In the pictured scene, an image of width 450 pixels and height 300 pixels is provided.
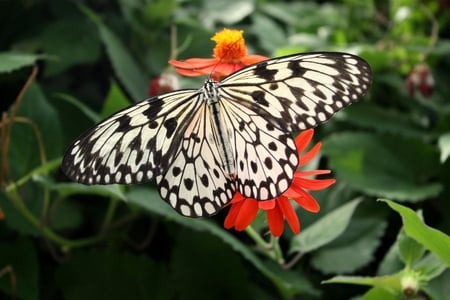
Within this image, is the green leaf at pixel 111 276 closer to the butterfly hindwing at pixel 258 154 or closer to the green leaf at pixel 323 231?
the green leaf at pixel 323 231

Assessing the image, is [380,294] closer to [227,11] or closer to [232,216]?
[232,216]

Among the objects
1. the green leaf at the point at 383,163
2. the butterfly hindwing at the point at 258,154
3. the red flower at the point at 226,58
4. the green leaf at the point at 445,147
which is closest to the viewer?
the butterfly hindwing at the point at 258,154

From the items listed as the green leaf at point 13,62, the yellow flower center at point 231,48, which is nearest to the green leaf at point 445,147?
the yellow flower center at point 231,48

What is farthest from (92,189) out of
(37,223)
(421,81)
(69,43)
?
(421,81)

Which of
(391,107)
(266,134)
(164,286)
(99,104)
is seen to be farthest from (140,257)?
(391,107)

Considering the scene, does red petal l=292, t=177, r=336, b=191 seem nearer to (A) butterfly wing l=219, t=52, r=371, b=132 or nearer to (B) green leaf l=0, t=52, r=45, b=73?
(A) butterfly wing l=219, t=52, r=371, b=132

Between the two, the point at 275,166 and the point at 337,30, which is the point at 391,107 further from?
the point at 275,166

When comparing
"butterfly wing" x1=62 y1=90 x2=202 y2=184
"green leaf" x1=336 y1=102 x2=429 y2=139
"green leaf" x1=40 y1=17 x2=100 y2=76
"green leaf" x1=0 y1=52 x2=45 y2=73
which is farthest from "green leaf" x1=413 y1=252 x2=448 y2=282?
"green leaf" x1=40 y1=17 x2=100 y2=76
